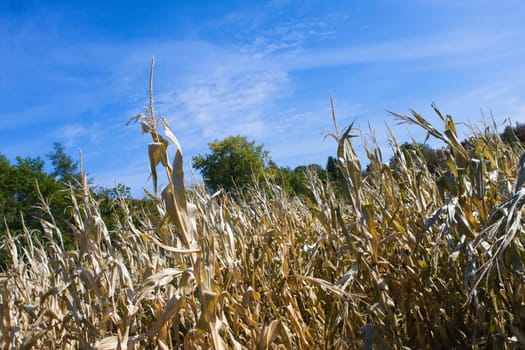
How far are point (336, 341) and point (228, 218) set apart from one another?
75cm

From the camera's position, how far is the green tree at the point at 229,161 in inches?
686

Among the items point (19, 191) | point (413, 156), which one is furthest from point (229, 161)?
point (413, 156)

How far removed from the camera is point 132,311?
1671 mm

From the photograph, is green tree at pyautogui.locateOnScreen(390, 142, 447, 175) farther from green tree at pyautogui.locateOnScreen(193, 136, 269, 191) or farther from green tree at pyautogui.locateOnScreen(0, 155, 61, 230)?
green tree at pyautogui.locateOnScreen(193, 136, 269, 191)

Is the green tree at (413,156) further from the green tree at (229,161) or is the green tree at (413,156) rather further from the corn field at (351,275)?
the green tree at (229,161)

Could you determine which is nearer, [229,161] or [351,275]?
[351,275]

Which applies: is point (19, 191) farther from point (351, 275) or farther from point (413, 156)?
point (351, 275)

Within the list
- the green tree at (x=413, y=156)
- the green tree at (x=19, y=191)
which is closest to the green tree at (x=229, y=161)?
the green tree at (x=19, y=191)

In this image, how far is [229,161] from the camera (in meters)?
18.1

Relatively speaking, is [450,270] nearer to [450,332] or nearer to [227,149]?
[450,332]

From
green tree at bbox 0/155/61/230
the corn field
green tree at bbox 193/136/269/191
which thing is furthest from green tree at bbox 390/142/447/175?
green tree at bbox 193/136/269/191

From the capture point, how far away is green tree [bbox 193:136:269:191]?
17.4 metres

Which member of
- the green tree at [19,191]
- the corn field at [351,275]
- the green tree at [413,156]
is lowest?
the corn field at [351,275]

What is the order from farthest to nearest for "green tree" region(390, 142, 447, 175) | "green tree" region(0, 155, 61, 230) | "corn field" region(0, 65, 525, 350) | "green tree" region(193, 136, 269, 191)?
"green tree" region(193, 136, 269, 191) < "green tree" region(0, 155, 61, 230) < "green tree" region(390, 142, 447, 175) < "corn field" region(0, 65, 525, 350)
